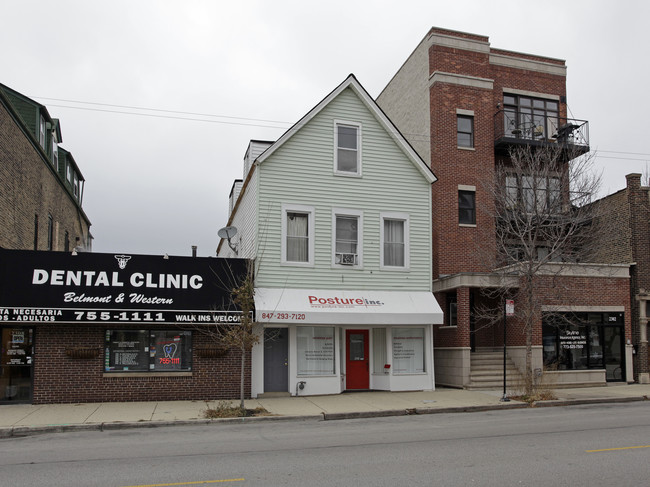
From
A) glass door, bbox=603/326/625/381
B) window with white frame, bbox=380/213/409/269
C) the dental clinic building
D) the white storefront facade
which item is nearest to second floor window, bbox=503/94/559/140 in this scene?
window with white frame, bbox=380/213/409/269

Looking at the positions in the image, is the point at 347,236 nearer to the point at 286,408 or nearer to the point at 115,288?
the point at 286,408

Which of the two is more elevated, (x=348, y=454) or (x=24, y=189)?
(x=24, y=189)

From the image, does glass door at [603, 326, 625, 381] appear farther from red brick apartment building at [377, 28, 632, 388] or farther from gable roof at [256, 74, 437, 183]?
gable roof at [256, 74, 437, 183]

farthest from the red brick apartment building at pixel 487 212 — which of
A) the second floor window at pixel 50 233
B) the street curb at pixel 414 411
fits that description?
the second floor window at pixel 50 233

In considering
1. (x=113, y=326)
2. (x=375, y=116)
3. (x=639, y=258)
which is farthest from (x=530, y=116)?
(x=113, y=326)

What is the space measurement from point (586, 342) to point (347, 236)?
9.84 meters

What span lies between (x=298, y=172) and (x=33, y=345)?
9390 millimetres

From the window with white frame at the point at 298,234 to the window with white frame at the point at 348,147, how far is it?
205 centimetres

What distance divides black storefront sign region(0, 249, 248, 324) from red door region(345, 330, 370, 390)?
4.23m

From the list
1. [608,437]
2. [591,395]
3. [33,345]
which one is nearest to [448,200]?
[591,395]

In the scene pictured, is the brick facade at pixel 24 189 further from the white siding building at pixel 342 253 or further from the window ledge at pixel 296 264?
the window ledge at pixel 296 264

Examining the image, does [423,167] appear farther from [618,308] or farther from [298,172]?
[618,308]

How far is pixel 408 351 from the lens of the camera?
67.4 feet

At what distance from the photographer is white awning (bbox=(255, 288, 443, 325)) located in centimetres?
1825
